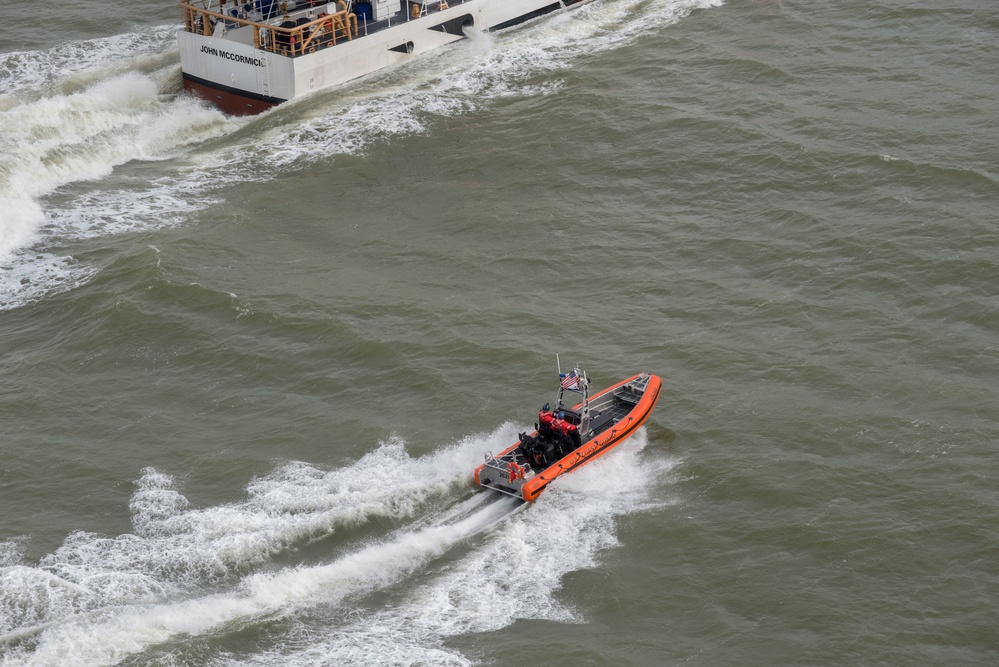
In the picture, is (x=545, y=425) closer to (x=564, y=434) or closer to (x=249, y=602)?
(x=564, y=434)

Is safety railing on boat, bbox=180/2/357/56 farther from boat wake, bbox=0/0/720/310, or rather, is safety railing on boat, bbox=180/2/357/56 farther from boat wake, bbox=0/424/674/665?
boat wake, bbox=0/424/674/665

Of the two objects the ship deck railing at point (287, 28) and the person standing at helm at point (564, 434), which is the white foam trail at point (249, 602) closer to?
the person standing at helm at point (564, 434)

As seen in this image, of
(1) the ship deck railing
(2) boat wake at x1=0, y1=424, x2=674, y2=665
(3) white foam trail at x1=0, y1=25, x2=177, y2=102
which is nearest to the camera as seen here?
(2) boat wake at x1=0, y1=424, x2=674, y2=665

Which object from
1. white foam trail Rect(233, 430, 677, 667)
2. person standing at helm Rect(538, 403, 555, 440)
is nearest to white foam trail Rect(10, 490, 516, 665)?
white foam trail Rect(233, 430, 677, 667)

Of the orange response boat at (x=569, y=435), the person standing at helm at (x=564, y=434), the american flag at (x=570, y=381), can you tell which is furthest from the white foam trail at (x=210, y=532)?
the american flag at (x=570, y=381)

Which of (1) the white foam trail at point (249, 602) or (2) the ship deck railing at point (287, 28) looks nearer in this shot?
(1) the white foam trail at point (249, 602)

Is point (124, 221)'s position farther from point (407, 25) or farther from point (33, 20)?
point (33, 20)

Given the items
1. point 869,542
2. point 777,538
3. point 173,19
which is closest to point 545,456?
point 777,538
